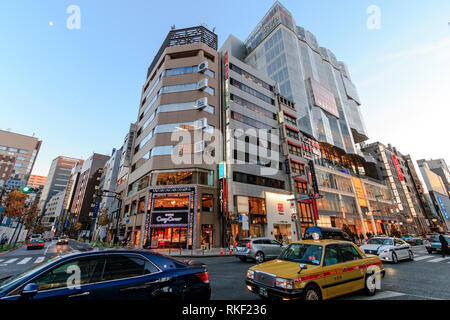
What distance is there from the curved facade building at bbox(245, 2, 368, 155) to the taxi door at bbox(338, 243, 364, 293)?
42263 millimetres

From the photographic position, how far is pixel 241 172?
3156 cm

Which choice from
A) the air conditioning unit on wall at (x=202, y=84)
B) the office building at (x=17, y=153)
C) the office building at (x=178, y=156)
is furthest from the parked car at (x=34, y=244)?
the office building at (x=17, y=153)

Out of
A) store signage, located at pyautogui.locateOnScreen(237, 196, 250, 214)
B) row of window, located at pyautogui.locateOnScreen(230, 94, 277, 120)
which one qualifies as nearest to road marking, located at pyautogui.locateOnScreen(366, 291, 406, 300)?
store signage, located at pyautogui.locateOnScreen(237, 196, 250, 214)

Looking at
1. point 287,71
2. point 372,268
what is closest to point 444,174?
point 287,71

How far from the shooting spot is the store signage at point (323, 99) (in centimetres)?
5384

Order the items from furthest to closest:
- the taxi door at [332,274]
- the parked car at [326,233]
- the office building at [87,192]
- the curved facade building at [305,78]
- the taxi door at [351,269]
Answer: the office building at [87,192] < the curved facade building at [305,78] < the parked car at [326,233] < the taxi door at [351,269] < the taxi door at [332,274]

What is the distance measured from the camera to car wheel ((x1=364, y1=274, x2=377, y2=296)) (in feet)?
19.1

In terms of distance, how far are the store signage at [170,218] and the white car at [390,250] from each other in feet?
64.6

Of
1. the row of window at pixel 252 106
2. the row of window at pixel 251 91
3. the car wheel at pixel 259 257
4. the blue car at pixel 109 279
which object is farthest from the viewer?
the row of window at pixel 251 91

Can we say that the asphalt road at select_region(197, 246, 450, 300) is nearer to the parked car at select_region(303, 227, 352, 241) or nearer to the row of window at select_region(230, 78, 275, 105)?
the parked car at select_region(303, 227, 352, 241)

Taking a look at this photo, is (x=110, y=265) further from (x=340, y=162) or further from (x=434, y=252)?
(x=340, y=162)

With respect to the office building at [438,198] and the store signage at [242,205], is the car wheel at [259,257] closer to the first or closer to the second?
the store signage at [242,205]

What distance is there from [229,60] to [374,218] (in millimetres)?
A: 49429

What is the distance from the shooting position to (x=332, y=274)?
16.9 feet
